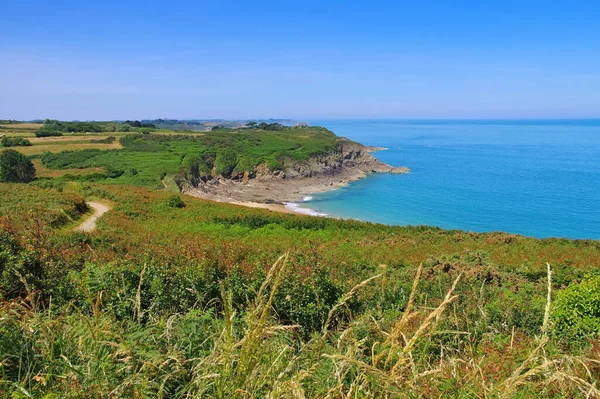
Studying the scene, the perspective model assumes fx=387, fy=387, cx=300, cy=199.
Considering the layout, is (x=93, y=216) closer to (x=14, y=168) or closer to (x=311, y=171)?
(x=14, y=168)

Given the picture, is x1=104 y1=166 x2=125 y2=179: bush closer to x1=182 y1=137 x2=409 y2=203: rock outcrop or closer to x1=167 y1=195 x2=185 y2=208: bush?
x1=182 y1=137 x2=409 y2=203: rock outcrop

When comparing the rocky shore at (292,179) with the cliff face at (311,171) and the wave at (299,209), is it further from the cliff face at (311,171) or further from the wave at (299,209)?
the wave at (299,209)

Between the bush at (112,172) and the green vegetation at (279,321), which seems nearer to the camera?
the green vegetation at (279,321)

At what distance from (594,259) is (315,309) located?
Answer: 19.7 metres

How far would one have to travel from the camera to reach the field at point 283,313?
2.11 meters

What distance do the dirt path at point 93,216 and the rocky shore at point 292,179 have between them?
29.5 meters

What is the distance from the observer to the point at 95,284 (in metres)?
6.70

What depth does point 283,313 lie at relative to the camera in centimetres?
800

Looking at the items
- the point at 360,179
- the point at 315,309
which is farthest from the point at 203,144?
the point at 315,309

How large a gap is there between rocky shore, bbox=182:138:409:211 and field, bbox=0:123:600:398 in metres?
36.6

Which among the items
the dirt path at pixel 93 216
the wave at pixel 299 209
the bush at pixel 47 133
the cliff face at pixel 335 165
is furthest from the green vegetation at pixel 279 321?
the bush at pixel 47 133

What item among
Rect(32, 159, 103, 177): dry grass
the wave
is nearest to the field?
the wave

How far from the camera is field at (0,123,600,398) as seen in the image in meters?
2.11

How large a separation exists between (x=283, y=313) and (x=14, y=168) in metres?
61.3
